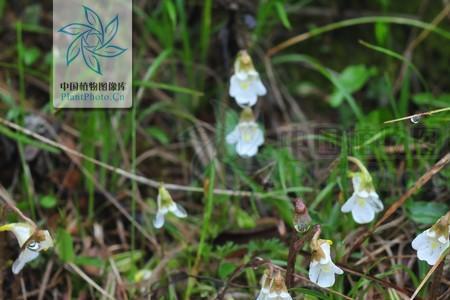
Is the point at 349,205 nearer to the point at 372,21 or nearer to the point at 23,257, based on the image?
the point at 23,257

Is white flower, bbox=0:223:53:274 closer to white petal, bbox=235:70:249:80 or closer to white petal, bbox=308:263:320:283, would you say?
white petal, bbox=308:263:320:283

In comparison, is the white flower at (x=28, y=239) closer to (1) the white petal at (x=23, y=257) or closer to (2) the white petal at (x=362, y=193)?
(1) the white petal at (x=23, y=257)

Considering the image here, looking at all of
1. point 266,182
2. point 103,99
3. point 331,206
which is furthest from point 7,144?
point 331,206

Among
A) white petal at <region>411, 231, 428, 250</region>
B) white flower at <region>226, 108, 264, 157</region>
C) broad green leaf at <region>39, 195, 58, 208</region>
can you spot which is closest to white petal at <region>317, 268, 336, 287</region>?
white petal at <region>411, 231, 428, 250</region>

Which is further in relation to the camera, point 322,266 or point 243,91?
point 243,91

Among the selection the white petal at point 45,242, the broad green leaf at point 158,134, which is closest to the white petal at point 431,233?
the white petal at point 45,242

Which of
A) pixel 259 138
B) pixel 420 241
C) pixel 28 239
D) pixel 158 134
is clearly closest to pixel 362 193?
pixel 420 241

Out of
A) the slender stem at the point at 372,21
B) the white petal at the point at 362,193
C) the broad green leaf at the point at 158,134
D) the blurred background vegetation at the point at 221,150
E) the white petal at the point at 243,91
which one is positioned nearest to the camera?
the white petal at the point at 362,193
